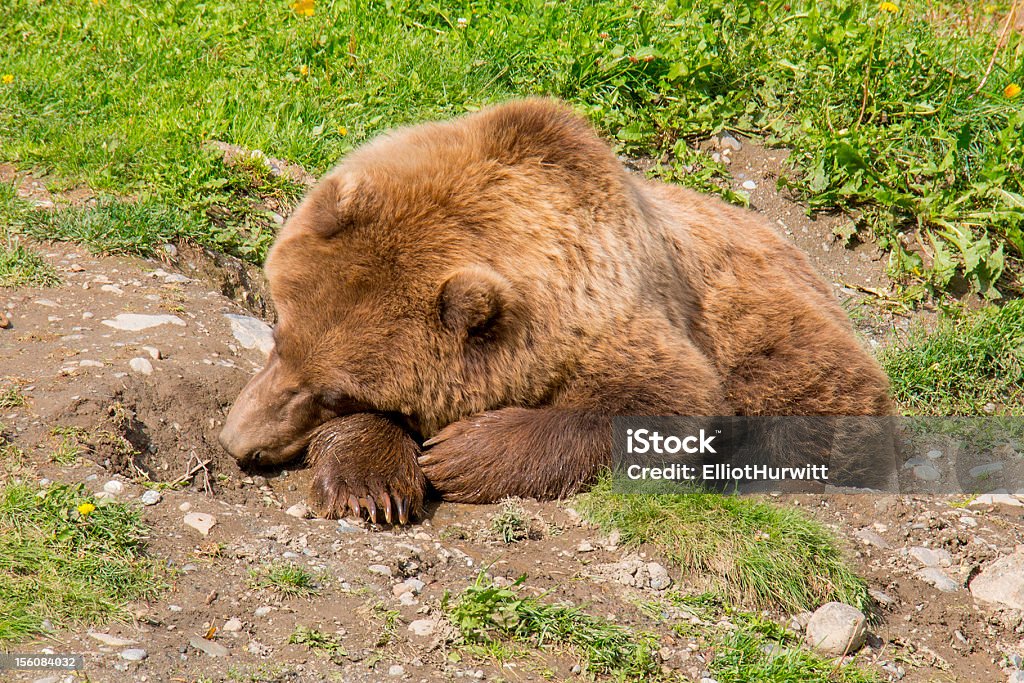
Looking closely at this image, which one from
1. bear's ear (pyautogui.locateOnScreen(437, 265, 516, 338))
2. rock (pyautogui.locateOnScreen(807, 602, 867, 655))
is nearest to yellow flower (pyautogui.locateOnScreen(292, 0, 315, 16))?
bear's ear (pyautogui.locateOnScreen(437, 265, 516, 338))

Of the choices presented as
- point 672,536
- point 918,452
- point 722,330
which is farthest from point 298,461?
point 918,452

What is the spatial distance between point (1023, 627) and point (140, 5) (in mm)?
6301

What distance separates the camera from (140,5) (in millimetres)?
7043

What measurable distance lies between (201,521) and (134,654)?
2.30 ft

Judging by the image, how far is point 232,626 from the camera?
299cm

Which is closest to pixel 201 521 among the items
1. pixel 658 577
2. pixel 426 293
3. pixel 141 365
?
pixel 141 365

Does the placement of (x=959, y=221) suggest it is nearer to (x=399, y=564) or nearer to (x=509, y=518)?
(x=509, y=518)

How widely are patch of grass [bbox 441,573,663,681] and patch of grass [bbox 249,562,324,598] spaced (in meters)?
0.41

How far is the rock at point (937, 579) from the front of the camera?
390 centimetres

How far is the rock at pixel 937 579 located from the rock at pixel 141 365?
301cm

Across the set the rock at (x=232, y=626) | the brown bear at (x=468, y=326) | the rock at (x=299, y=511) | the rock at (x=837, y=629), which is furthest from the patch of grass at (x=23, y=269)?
the rock at (x=837, y=629)

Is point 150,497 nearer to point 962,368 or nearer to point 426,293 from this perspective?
point 426,293

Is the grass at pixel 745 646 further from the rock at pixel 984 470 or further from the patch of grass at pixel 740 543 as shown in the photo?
the rock at pixel 984 470

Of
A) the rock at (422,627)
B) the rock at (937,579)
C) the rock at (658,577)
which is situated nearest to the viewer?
the rock at (422,627)
